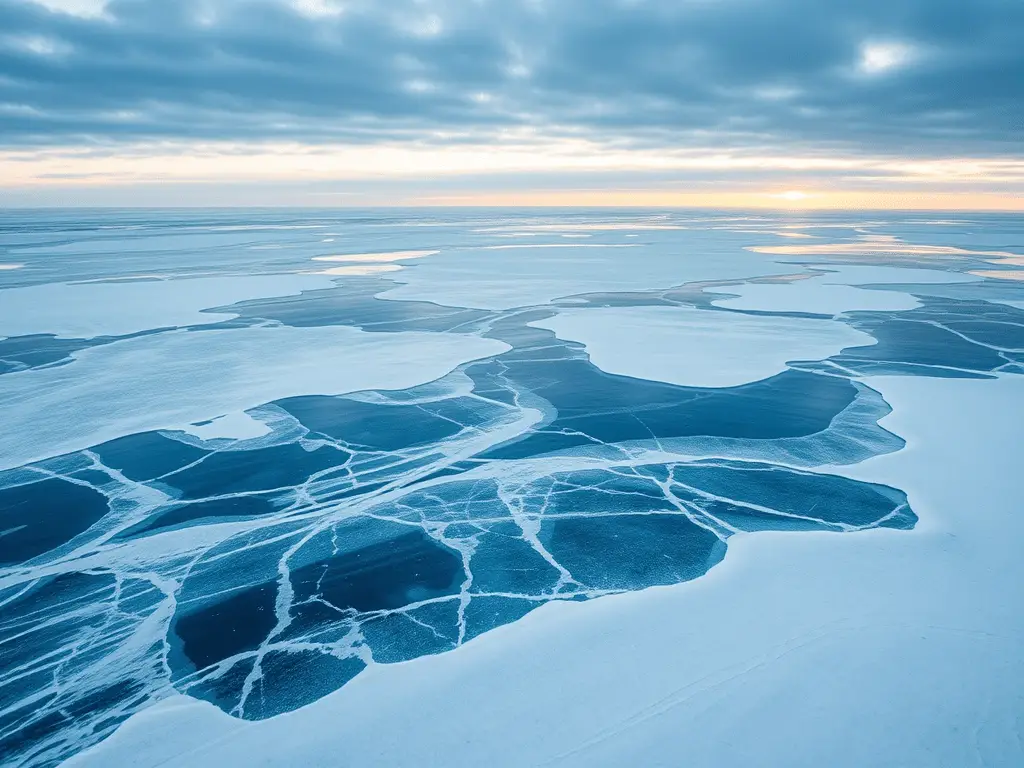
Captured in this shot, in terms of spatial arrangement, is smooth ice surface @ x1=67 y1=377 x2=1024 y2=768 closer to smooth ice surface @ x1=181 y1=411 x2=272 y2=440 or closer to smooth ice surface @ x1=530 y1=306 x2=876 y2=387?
smooth ice surface @ x1=181 y1=411 x2=272 y2=440

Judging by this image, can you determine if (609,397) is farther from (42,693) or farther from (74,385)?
(74,385)

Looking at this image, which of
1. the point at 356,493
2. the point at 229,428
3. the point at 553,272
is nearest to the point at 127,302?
the point at 229,428

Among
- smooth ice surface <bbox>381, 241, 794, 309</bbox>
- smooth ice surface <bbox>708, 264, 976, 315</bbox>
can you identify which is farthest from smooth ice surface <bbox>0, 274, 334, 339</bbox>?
smooth ice surface <bbox>708, 264, 976, 315</bbox>

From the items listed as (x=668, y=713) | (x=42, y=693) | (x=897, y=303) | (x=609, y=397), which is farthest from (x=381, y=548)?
(x=897, y=303)

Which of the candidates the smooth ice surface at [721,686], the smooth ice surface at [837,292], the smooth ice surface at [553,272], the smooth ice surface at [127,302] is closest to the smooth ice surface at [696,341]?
the smooth ice surface at [837,292]

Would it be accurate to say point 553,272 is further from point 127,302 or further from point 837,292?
point 127,302

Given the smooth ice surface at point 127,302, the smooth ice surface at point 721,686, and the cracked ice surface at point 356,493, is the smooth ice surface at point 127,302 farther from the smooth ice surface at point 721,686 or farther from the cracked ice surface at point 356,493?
the smooth ice surface at point 721,686
